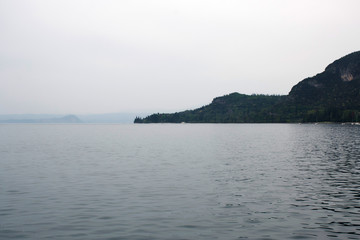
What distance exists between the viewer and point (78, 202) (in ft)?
108

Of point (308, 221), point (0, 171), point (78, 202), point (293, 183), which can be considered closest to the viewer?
point (308, 221)

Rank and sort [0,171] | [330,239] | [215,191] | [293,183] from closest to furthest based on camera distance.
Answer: [330,239], [215,191], [293,183], [0,171]

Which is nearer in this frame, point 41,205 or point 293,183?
point 41,205

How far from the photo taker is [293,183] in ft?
139

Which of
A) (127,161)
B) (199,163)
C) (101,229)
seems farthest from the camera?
(127,161)

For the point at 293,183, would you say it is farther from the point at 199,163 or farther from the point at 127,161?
the point at 127,161

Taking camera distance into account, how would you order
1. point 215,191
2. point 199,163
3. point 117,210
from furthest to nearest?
1. point 199,163
2. point 215,191
3. point 117,210

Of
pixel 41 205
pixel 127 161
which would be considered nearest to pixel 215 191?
pixel 41 205

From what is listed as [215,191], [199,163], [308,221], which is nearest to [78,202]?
[215,191]

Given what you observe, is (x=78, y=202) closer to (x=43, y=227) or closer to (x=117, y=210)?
(x=117, y=210)

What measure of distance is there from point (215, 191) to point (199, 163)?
80.3 ft

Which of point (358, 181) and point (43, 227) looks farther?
point (358, 181)

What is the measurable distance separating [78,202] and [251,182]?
2160 centimetres

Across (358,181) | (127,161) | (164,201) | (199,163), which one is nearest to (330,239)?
(164,201)
